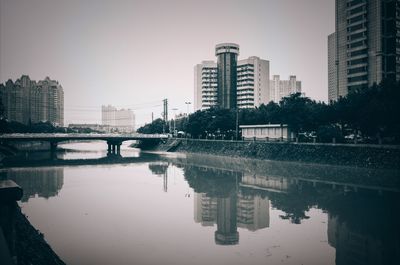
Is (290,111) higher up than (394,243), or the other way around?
(290,111)

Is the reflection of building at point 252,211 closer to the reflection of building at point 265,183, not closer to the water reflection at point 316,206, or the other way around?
the water reflection at point 316,206

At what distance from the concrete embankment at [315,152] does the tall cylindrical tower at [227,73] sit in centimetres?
8100

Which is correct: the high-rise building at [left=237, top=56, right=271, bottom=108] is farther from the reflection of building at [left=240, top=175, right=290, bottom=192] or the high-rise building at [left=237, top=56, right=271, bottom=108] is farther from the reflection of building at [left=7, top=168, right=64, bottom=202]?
the reflection of building at [left=7, top=168, right=64, bottom=202]

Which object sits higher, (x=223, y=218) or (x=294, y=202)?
(x=294, y=202)

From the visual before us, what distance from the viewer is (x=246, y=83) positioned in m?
157

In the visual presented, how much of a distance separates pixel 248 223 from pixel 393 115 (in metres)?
33.2

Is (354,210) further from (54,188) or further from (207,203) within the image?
(54,188)

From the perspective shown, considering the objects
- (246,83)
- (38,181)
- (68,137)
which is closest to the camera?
(38,181)

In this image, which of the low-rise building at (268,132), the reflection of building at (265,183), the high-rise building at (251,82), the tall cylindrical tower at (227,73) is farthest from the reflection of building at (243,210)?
the tall cylindrical tower at (227,73)

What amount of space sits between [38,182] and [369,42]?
278 feet

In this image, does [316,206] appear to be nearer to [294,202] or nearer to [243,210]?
[294,202]

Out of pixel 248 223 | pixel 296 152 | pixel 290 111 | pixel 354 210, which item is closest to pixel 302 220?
pixel 248 223

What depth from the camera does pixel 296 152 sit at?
57125 millimetres

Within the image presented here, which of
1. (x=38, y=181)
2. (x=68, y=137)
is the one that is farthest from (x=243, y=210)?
(x=68, y=137)
